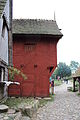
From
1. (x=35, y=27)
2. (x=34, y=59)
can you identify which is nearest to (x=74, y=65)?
(x=35, y=27)

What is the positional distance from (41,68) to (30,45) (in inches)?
80.4

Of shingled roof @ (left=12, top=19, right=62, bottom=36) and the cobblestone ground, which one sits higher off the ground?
shingled roof @ (left=12, top=19, right=62, bottom=36)

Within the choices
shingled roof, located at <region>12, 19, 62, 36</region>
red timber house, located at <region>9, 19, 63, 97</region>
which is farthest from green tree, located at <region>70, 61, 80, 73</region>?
red timber house, located at <region>9, 19, 63, 97</region>

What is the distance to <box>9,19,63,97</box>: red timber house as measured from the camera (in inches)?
624

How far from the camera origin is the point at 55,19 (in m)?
18.0

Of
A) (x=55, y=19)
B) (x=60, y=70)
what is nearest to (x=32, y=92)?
(x=55, y=19)

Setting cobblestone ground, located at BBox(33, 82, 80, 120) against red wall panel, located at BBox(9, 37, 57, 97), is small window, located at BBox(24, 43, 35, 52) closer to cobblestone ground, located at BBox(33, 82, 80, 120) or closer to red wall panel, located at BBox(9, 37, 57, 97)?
red wall panel, located at BBox(9, 37, 57, 97)

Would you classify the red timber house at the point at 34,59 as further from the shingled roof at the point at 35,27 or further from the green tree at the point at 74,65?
the green tree at the point at 74,65

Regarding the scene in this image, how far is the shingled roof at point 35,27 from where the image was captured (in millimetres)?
15680

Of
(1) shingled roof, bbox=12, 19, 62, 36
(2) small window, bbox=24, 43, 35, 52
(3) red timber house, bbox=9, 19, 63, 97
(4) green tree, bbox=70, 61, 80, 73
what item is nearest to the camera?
(1) shingled roof, bbox=12, 19, 62, 36

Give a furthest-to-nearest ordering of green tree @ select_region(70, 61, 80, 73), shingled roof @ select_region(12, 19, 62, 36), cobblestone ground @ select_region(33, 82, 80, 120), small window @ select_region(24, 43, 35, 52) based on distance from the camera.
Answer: green tree @ select_region(70, 61, 80, 73) < small window @ select_region(24, 43, 35, 52) < shingled roof @ select_region(12, 19, 62, 36) < cobblestone ground @ select_region(33, 82, 80, 120)


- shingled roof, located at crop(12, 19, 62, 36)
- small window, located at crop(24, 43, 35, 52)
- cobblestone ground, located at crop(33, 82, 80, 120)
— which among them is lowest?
cobblestone ground, located at crop(33, 82, 80, 120)

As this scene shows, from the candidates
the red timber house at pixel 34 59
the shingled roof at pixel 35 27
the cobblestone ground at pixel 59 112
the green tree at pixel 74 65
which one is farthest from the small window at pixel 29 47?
the green tree at pixel 74 65

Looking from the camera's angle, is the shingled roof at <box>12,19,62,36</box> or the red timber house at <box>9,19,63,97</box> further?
the red timber house at <box>9,19,63,97</box>
